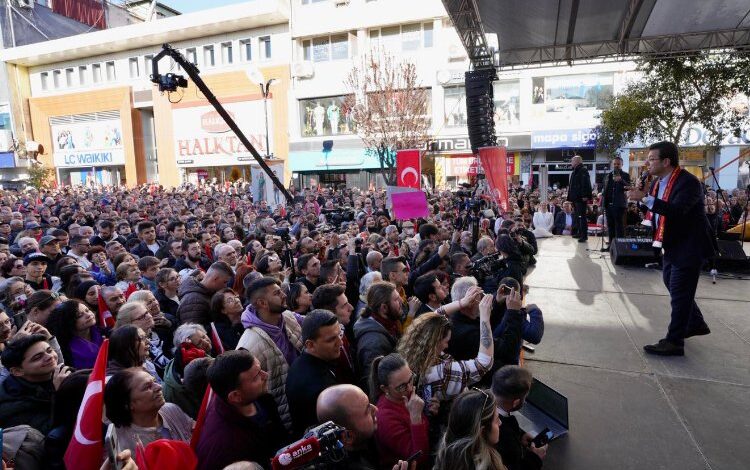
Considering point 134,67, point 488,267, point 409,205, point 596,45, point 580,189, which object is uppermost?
point 134,67

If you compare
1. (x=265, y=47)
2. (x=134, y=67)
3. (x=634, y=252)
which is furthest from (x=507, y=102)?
(x=134, y=67)

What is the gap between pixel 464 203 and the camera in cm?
828

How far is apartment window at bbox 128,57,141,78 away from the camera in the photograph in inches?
1517

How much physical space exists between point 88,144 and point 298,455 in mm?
47766

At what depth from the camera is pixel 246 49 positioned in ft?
113

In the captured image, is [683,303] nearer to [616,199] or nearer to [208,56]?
[616,199]

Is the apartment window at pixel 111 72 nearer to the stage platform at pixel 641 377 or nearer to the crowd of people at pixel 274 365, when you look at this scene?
the crowd of people at pixel 274 365

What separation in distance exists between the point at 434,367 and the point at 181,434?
143 centimetres

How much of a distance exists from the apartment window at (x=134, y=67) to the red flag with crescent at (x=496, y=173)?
126 feet

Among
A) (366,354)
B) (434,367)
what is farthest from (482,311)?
(366,354)

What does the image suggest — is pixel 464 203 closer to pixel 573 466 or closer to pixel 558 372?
pixel 558 372

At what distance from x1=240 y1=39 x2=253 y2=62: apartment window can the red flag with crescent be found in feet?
98.0

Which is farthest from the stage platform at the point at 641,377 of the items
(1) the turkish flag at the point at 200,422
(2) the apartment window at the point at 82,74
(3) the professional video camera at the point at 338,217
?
(2) the apartment window at the point at 82,74

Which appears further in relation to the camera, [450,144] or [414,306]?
[450,144]
